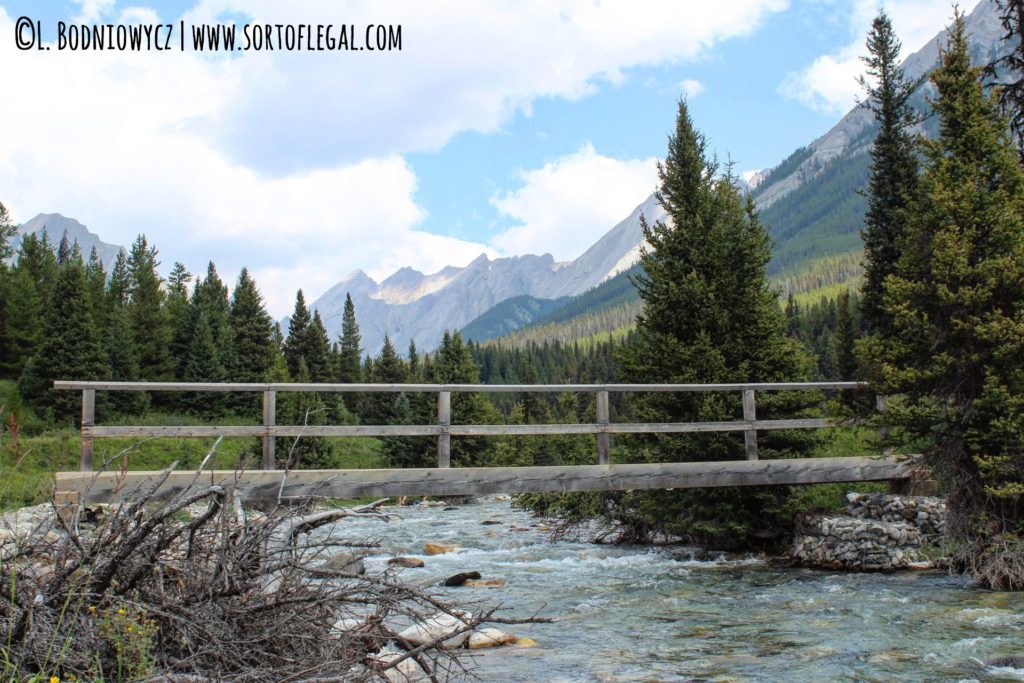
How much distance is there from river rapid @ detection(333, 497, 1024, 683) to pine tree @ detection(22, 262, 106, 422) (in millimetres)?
27646

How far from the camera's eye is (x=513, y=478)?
1052 centimetres

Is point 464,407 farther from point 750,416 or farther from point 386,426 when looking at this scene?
point 386,426

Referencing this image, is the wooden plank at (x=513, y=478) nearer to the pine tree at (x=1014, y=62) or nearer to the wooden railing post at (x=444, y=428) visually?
the wooden railing post at (x=444, y=428)

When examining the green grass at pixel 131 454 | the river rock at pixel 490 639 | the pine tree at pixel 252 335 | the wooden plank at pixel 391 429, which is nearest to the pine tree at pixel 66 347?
the green grass at pixel 131 454

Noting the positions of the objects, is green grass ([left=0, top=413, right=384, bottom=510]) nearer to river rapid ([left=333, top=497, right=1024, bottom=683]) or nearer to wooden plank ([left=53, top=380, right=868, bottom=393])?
wooden plank ([left=53, top=380, right=868, bottom=393])

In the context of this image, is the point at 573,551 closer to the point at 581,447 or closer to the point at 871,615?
the point at 581,447

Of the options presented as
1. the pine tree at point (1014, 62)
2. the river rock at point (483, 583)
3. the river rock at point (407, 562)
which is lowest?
the river rock at point (407, 562)

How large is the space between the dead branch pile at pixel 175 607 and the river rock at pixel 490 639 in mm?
4182

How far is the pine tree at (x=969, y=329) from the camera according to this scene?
995 cm

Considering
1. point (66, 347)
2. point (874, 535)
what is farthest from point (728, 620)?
point (66, 347)

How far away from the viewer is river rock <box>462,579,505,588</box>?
12045 millimetres

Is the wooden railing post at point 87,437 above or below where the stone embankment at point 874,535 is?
above

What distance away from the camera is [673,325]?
15023mm

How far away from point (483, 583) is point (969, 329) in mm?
8057
